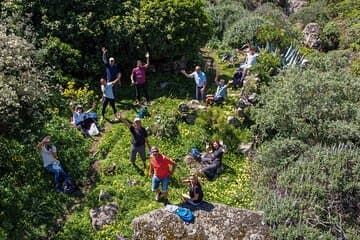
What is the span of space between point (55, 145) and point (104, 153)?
4.77 feet

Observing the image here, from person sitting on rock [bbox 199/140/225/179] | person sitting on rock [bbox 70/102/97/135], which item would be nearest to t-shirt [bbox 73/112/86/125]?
person sitting on rock [bbox 70/102/97/135]

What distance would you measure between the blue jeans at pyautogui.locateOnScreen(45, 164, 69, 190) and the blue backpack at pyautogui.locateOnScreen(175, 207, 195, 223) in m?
3.42

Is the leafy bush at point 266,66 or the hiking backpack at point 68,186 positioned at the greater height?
the leafy bush at point 266,66

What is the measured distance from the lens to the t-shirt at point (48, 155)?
44.9ft

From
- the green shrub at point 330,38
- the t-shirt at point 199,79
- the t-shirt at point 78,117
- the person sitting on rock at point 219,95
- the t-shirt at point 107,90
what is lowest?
the green shrub at point 330,38

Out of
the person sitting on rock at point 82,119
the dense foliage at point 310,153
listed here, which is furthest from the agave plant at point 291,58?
the person sitting on rock at point 82,119

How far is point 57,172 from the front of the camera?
13664 millimetres

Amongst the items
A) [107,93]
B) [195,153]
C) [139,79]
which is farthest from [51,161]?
[139,79]

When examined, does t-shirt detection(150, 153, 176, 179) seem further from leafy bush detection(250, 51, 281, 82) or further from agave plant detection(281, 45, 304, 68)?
agave plant detection(281, 45, 304, 68)

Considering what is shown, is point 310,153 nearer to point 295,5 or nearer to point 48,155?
point 48,155

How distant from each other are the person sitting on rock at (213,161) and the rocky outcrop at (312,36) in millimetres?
12359

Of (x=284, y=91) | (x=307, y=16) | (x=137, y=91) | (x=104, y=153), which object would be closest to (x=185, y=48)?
(x=137, y=91)

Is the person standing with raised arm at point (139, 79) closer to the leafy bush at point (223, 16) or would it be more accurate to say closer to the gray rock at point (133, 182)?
the gray rock at point (133, 182)

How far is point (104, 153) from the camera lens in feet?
50.7
